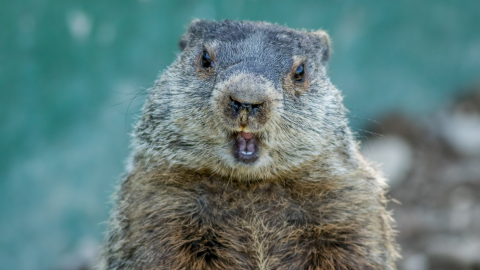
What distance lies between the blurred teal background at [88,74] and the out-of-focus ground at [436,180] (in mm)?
983

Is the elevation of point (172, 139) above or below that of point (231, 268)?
above

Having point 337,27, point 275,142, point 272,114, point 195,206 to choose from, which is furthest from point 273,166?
point 337,27

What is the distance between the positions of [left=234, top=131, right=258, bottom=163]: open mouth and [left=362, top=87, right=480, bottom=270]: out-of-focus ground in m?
3.07

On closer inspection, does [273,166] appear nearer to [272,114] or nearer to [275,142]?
[275,142]

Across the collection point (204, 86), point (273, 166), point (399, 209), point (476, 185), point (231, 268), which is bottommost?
point (231, 268)

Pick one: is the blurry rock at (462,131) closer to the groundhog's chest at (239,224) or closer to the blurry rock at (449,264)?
the blurry rock at (449,264)

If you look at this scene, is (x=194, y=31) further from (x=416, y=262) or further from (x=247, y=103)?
(x=416, y=262)

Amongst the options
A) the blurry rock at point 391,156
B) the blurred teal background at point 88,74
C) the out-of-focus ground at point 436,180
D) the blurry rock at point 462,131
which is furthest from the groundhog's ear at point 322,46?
the blurry rock at point 462,131

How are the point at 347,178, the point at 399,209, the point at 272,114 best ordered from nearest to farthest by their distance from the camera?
the point at 272,114, the point at 347,178, the point at 399,209

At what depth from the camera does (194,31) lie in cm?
330

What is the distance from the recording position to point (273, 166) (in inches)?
101

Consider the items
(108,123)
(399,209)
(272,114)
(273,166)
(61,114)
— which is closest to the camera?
(272,114)

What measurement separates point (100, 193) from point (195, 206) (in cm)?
281

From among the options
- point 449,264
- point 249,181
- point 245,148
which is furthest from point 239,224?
point 449,264
